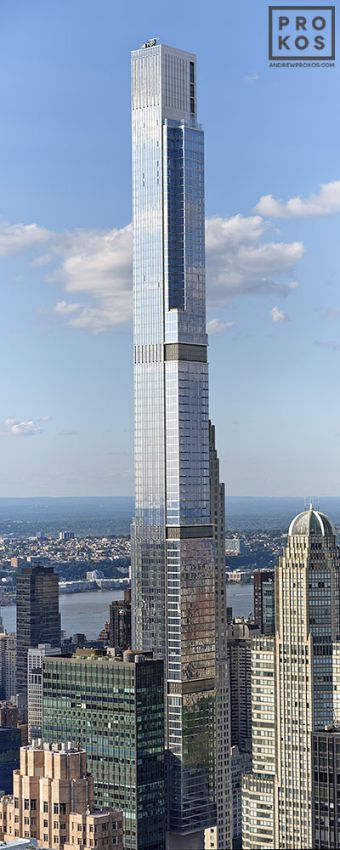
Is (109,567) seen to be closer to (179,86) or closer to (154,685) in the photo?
(179,86)

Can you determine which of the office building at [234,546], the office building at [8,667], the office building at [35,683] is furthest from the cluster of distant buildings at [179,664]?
the office building at [8,667]

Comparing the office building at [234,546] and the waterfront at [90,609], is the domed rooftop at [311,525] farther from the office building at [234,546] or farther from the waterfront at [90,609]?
the office building at [234,546]

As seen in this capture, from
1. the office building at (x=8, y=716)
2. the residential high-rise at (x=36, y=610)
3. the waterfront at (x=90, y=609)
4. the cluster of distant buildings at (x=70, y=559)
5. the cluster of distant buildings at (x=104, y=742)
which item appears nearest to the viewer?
the cluster of distant buildings at (x=104, y=742)

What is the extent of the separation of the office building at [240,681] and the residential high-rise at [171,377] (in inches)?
8.4

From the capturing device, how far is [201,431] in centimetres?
1856

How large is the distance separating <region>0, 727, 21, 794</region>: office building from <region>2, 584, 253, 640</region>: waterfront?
16.5ft

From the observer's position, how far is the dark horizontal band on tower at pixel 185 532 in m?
18.1

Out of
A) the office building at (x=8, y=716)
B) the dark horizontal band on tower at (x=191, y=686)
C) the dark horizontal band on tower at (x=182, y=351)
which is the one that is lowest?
the office building at (x=8, y=716)

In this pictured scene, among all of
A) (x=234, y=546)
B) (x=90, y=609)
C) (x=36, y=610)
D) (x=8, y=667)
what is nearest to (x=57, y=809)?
(x=234, y=546)

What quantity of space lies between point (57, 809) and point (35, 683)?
1208 centimetres

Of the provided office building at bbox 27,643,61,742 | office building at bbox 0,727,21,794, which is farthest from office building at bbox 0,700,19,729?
office building at bbox 0,727,21,794

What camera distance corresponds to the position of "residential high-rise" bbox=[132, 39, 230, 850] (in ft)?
59.3

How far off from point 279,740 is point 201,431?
5.98m

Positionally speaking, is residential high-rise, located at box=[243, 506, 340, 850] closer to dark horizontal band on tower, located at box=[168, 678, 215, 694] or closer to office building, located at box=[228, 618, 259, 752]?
office building, located at box=[228, 618, 259, 752]
